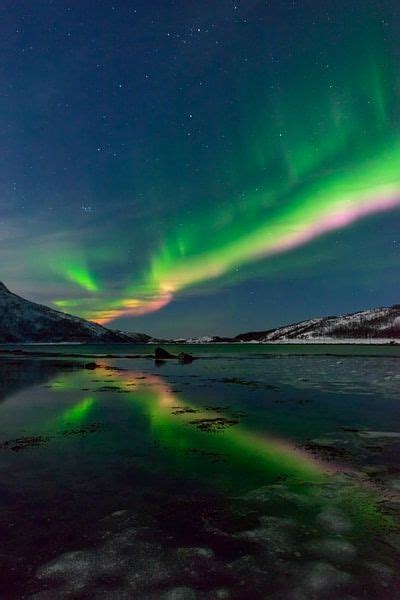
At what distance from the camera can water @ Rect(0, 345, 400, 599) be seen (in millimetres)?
5328

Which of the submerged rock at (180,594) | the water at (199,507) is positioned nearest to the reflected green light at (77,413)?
the water at (199,507)

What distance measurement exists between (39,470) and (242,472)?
553cm

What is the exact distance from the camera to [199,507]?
7.79 metres

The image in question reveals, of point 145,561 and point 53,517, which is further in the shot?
point 53,517

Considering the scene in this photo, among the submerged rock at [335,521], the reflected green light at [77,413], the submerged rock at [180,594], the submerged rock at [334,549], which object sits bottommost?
the submerged rock at [335,521]

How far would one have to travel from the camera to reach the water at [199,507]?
533cm

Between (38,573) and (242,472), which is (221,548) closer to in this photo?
(38,573)

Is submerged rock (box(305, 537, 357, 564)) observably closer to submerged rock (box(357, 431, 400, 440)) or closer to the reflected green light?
submerged rock (box(357, 431, 400, 440))

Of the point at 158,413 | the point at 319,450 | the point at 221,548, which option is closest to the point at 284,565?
the point at 221,548

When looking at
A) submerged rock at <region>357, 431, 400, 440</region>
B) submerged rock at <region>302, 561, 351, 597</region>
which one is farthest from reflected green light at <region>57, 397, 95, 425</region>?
submerged rock at <region>302, 561, 351, 597</region>

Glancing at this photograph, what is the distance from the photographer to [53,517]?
24.1 feet

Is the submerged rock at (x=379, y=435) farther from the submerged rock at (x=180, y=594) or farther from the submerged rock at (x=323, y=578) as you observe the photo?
the submerged rock at (x=180, y=594)

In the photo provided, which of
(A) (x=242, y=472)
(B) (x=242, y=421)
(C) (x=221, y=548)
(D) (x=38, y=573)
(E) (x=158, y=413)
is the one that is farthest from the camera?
(E) (x=158, y=413)

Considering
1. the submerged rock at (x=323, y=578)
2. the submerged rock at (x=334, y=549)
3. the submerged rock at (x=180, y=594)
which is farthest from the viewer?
the submerged rock at (x=334, y=549)
